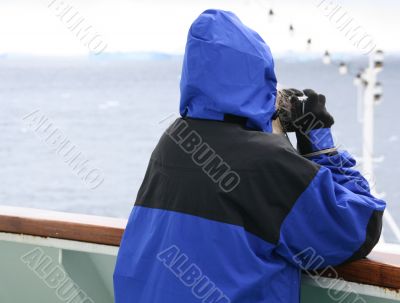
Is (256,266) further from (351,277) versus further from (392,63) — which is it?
(392,63)

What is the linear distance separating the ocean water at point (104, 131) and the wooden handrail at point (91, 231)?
3.09ft

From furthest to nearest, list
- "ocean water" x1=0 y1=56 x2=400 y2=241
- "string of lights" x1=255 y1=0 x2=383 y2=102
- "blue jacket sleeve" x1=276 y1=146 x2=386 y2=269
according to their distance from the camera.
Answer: "ocean water" x1=0 y1=56 x2=400 y2=241
"string of lights" x1=255 y1=0 x2=383 y2=102
"blue jacket sleeve" x1=276 y1=146 x2=386 y2=269

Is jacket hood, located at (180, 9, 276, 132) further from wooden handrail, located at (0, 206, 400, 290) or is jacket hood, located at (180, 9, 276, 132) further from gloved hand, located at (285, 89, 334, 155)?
wooden handrail, located at (0, 206, 400, 290)

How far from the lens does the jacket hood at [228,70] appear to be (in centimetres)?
145

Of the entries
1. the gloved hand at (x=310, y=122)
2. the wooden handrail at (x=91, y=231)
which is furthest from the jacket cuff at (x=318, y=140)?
the wooden handrail at (x=91, y=231)

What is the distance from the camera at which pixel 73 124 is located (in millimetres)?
51031

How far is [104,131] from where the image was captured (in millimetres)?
47625

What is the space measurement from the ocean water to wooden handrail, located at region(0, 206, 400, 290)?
94 cm

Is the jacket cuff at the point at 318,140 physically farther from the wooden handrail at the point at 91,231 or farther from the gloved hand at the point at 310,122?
the wooden handrail at the point at 91,231

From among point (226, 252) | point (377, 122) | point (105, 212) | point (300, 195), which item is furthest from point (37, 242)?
point (377, 122)

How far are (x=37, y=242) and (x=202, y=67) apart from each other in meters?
1.01

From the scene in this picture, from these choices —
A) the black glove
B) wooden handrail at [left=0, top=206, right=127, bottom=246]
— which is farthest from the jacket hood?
A: wooden handrail at [left=0, top=206, right=127, bottom=246]

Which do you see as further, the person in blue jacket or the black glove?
the black glove

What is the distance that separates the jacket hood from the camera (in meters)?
1.45
